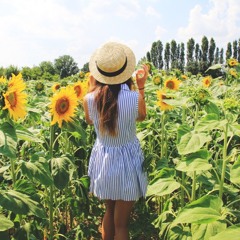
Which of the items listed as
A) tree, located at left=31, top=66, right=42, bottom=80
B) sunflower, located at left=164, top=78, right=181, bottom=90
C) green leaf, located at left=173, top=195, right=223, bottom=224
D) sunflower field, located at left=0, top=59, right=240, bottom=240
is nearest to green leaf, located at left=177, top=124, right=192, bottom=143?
sunflower field, located at left=0, top=59, right=240, bottom=240

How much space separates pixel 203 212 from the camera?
1.60 meters

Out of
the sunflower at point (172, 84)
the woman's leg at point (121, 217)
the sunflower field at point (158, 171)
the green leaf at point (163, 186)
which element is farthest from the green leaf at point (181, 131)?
the sunflower at point (172, 84)

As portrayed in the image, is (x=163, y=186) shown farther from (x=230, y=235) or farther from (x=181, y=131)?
(x=230, y=235)

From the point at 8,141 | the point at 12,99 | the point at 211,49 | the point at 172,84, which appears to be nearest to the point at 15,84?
the point at 12,99

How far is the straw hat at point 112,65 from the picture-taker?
2428 mm

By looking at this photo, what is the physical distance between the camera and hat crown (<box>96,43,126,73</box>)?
2.43 metres

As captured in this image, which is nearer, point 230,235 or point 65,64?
point 230,235

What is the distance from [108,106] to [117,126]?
0.16 m

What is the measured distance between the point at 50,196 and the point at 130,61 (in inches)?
43.5

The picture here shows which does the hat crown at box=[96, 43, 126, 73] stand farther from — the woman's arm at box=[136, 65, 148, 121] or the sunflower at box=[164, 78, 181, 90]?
the sunflower at box=[164, 78, 181, 90]

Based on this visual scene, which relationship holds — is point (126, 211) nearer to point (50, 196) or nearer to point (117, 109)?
point (50, 196)

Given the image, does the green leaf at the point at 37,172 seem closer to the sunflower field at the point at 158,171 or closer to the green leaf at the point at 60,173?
the sunflower field at the point at 158,171

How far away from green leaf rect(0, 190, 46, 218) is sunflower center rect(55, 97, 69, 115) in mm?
671

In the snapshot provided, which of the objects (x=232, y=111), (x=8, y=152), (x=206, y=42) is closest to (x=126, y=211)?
(x=232, y=111)
